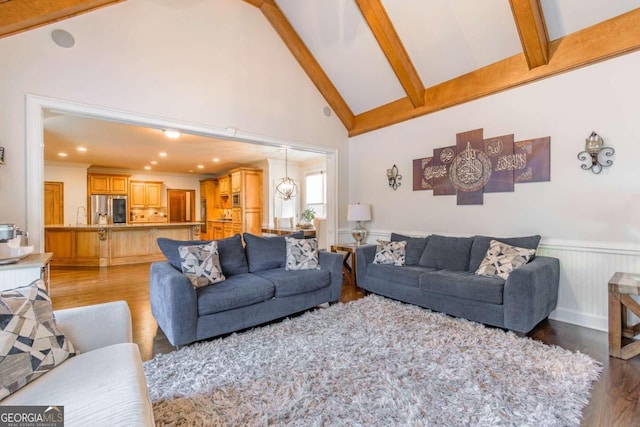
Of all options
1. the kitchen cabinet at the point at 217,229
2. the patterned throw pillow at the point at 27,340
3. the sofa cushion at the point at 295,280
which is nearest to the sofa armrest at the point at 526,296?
the sofa cushion at the point at 295,280

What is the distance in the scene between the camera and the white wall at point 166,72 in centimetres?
273

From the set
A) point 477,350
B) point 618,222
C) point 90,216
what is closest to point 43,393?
point 477,350

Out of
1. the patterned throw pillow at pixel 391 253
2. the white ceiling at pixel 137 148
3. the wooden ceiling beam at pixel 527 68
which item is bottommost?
the patterned throw pillow at pixel 391 253

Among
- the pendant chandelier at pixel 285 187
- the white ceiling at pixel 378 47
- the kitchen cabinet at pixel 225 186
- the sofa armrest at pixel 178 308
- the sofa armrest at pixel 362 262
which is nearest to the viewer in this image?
the sofa armrest at pixel 178 308

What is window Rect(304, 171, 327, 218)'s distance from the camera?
767 cm

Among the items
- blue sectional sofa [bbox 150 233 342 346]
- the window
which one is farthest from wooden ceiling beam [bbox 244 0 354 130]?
blue sectional sofa [bbox 150 233 342 346]

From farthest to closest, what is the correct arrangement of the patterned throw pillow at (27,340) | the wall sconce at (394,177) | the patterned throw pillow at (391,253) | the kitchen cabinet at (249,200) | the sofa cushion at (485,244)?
the kitchen cabinet at (249,200) < the wall sconce at (394,177) < the patterned throw pillow at (391,253) < the sofa cushion at (485,244) < the patterned throw pillow at (27,340)

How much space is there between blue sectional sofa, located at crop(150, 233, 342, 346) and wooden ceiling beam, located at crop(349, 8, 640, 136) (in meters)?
2.58

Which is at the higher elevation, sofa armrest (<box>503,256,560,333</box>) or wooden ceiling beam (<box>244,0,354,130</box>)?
wooden ceiling beam (<box>244,0,354,130</box>)

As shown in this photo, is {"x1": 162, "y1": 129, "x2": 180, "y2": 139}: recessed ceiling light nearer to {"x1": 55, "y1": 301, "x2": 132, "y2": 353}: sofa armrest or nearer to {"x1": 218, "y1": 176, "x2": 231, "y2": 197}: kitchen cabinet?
{"x1": 55, "y1": 301, "x2": 132, "y2": 353}: sofa armrest

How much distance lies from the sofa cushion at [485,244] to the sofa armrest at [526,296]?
0.35 metres

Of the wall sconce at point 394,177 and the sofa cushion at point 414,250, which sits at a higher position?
the wall sconce at point 394,177

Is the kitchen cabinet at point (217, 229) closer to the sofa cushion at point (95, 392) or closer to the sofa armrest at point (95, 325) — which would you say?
the sofa armrest at point (95, 325)

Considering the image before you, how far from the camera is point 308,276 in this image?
3354 mm
